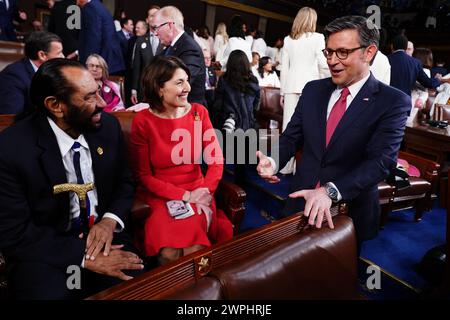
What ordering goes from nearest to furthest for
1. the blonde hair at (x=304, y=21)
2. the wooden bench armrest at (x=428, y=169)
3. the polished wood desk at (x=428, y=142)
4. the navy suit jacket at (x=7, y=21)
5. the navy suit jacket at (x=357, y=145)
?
the navy suit jacket at (x=357, y=145), the wooden bench armrest at (x=428, y=169), the blonde hair at (x=304, y=21), the polished wood desk at (x=428, y=142), the navy suit jacket at (x=7, y=21)

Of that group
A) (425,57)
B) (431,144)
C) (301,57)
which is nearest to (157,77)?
(301,57)

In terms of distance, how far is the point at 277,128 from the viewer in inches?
171

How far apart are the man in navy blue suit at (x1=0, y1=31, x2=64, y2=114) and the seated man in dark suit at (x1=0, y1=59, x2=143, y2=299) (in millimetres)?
839

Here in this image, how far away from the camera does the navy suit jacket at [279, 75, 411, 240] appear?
1418 millimetres

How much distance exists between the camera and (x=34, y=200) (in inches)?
54.3

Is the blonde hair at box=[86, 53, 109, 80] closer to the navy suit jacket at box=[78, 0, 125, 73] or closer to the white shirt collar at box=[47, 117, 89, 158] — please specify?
the navy suit jacket at box=[78, 0, 125, 73]

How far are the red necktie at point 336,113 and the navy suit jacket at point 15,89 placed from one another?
1922mm

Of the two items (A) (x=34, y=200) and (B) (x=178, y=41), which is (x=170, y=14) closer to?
(B) (x=178, y=41)

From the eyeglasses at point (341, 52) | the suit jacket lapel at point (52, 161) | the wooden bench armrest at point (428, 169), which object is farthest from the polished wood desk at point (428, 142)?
the suit jacket lapel at point (52, 161)

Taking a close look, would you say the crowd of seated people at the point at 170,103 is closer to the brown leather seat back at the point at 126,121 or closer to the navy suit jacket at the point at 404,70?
the brown leather seat back at the point at 126,121

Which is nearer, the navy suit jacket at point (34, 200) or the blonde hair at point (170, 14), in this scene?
the navy suit jacket at point (34, 200)

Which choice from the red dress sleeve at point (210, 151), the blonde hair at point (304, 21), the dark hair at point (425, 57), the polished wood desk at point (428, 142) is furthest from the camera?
the dark hair at point (425, 57)

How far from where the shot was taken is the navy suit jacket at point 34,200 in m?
1.30

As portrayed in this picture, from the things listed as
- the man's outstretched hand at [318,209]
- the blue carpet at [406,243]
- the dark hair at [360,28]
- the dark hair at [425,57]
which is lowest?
the blue carpet at [406,243]
